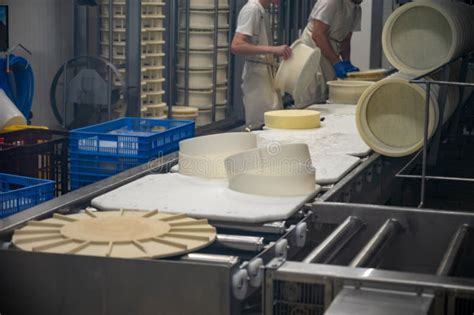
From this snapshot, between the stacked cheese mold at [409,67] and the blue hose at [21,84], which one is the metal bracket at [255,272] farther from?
the blue hose at [21,84]

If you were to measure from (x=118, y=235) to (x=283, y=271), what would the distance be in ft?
1.38

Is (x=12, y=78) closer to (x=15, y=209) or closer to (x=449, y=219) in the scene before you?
(x=15, y=209)

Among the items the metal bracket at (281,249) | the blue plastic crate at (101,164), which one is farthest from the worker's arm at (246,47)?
the metal bracket at (281,249)

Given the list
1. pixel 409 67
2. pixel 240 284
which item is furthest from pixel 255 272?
pixel 409 67

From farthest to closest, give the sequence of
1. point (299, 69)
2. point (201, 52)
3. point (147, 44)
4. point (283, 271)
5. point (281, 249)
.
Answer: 1. point (201, 52)
2. point (147, 44)
3. point (299, 69)
4. point (281, 249)
5. point (283, 271)

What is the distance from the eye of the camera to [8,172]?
9.45ft

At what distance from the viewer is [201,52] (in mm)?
6066

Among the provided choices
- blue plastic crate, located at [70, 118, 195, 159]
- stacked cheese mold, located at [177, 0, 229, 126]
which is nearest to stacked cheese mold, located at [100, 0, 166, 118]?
stacked cheese mold, located at [177, 0, 229, 126]

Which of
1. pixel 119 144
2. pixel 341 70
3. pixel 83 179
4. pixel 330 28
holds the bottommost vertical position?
pixel 83 179

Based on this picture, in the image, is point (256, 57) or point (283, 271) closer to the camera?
point (283, 271)

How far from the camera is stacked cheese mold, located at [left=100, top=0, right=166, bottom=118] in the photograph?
5.36 meters

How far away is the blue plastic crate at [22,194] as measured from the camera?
233cm

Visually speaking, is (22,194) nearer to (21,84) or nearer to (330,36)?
(21,84)

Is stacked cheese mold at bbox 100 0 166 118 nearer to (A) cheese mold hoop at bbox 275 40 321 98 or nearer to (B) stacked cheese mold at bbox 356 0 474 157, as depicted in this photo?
(A) cheese mold hoop at bbox 275 40 321 98
